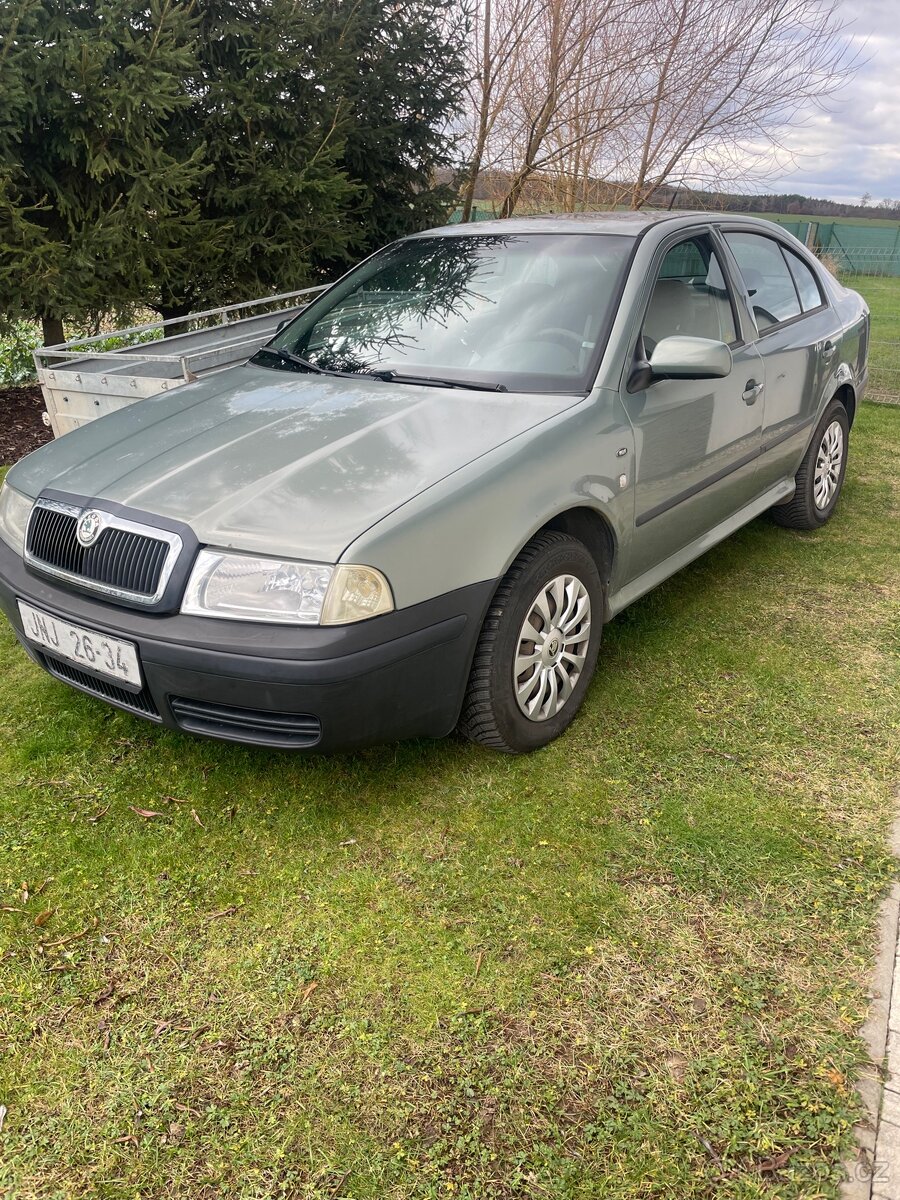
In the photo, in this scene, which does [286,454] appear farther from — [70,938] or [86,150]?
[86,150]

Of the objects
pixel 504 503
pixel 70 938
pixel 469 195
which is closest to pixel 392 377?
pixel 504 503

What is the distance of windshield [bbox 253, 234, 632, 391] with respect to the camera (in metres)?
2.96

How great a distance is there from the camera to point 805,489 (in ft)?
15.0

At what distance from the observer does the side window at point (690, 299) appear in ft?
10.4

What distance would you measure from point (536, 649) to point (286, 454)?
99cm

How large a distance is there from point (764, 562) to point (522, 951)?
9.73ft

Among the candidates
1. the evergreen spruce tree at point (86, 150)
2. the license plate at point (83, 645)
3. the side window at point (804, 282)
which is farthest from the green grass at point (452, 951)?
the evergreen spruce tree at point (86, 150)

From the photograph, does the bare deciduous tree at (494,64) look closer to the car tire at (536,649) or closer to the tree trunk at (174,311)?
the tree trunk at (174,311)

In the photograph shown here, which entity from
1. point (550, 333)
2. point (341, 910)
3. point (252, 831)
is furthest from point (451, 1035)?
point (550, 333)

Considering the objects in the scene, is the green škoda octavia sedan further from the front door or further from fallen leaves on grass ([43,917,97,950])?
fallen leaves on grass ([43,917,97,950])

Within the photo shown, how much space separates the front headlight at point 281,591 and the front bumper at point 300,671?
30 mm

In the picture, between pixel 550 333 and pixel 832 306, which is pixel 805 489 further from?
pixel 550 333

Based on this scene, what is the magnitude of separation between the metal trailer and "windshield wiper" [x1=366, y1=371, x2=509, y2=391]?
1.29 m

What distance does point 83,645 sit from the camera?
242 cm
